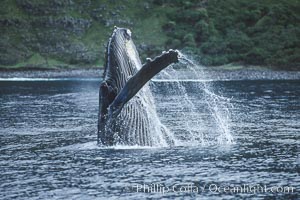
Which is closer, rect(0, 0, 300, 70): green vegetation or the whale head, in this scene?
the whale head

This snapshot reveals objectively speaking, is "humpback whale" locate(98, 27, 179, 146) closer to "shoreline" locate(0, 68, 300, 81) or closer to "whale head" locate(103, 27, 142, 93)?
"whale head" locate(103, 27, 142, 93)

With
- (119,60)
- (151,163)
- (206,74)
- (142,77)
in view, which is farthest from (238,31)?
(142,77)

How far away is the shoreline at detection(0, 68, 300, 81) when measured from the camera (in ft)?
359

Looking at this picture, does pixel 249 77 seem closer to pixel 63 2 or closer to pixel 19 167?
pixel 63 2

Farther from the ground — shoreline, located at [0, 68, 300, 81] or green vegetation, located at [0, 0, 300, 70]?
green vegetation, located at [0, 0, 300, 70]

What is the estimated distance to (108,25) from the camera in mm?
157125

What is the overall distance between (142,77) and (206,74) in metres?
93.6

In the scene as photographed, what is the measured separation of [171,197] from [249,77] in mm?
90375

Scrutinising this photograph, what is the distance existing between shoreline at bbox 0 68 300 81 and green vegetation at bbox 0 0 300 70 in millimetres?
7165

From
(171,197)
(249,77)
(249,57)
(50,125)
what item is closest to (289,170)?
(171,197)

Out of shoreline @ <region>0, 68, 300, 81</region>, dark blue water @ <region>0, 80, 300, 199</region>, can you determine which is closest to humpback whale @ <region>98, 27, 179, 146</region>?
dark blue water @ <region>0, 80, 300, 199</region>

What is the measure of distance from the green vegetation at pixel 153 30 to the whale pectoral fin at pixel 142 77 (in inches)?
4151

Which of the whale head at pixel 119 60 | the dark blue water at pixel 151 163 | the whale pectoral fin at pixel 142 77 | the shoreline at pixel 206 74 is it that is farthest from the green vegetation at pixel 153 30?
the whale pectoral fin at pixel 142 77

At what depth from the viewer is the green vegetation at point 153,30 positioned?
13825cm
